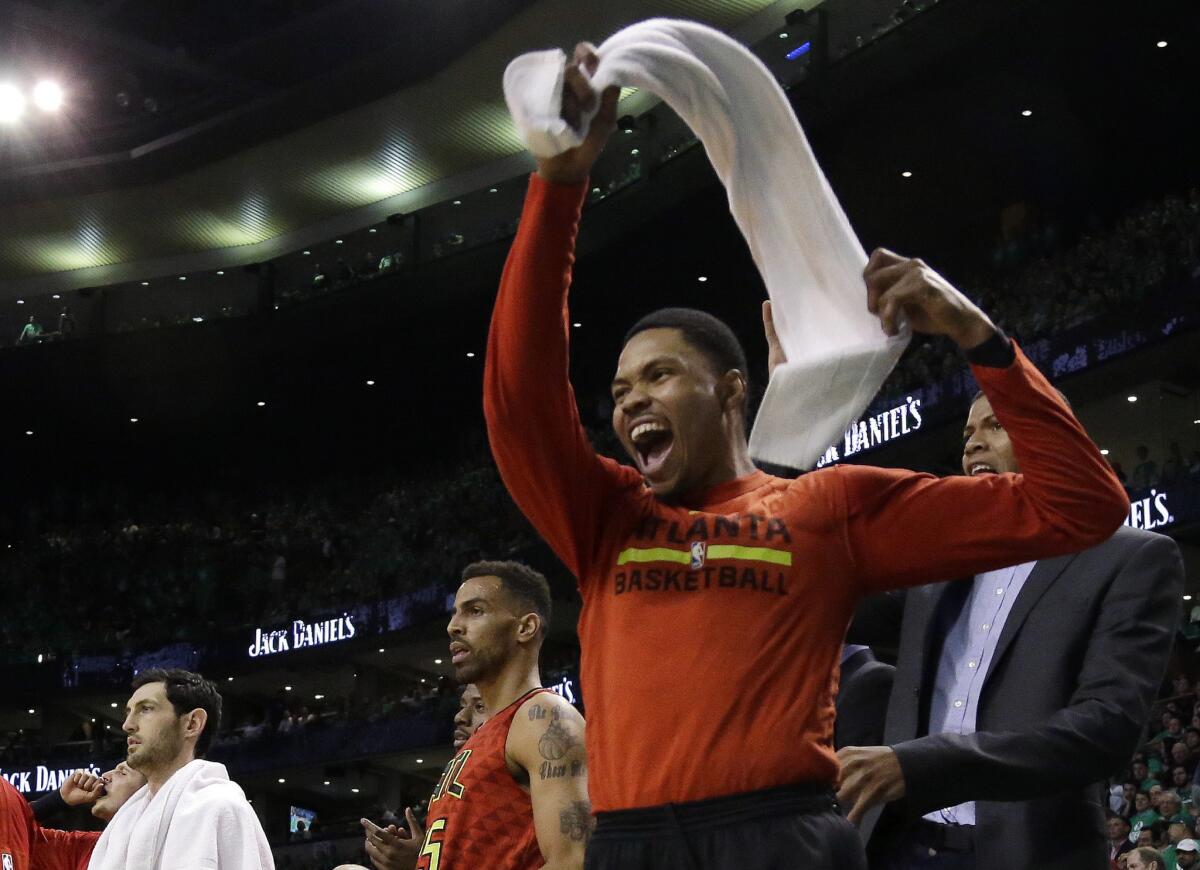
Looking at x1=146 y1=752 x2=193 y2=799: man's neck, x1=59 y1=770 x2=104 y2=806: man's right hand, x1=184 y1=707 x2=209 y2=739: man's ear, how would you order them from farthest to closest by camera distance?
x1=59 y1=770 x2=104 y2=806: man's right hand < x1=184 y1=707 x2=209 y2=739: man's ear < x1=146 y1=752 x2=193 y2=799: man's neck

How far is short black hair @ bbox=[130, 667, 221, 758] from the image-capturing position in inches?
203

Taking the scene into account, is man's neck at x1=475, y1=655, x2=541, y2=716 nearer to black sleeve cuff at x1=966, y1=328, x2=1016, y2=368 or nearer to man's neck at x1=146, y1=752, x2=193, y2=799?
man's neck at x1=146, y1=752, x2=193, y2=799

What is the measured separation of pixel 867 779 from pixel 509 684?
189 centimetres

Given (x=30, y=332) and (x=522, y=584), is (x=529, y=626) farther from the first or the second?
(x=30, y=332)

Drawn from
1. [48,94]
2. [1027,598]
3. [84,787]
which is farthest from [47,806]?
[48,94]

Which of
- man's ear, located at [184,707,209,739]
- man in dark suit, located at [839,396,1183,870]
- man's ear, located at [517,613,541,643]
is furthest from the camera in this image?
man's ear, located at [184,707,209,739]

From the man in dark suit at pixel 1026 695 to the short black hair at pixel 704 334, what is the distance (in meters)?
0.62

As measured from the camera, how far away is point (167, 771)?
5012mm

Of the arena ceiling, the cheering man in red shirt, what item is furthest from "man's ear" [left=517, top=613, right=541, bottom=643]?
the arena ceiling

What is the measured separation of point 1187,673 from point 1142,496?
1.71m

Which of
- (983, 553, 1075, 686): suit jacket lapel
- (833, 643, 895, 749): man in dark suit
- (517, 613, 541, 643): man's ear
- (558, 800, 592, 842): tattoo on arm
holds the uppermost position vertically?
(517, 613, 541, 643): man's ear

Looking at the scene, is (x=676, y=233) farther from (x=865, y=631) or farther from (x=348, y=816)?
(x=865, y=631)

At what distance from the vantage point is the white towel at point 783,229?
7.11 ft

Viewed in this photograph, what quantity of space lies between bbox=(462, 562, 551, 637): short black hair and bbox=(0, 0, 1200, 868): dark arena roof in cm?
1284
